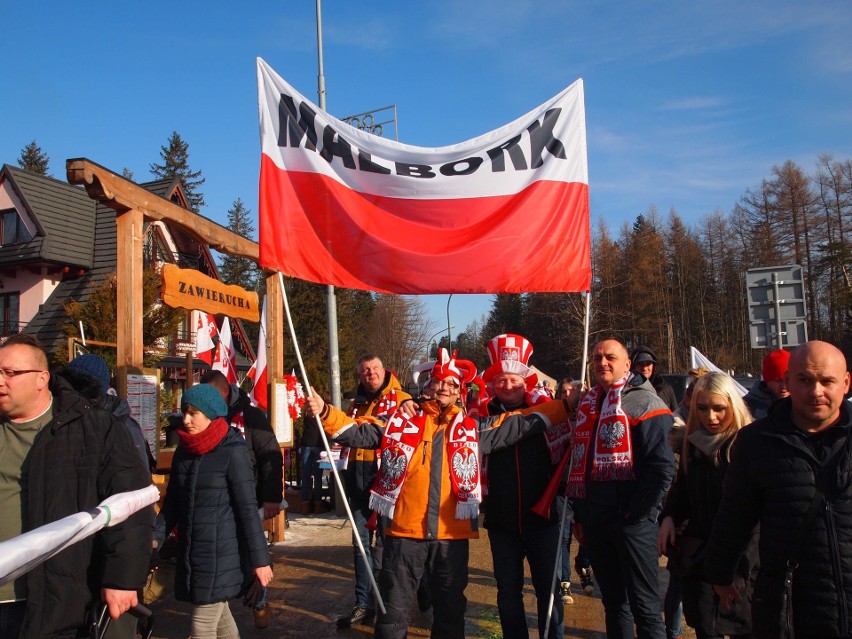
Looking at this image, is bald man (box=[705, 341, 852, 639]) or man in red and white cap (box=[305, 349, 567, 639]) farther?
man in red and white cap (box=[305, 349, 567, 639])

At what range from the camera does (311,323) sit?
3406 cm


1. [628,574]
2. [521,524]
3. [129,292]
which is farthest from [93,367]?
[628,574]

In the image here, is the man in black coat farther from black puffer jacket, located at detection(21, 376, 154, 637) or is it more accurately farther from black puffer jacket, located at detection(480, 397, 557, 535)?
black puffer jacket, located at detection(480, 397, 557, 535)

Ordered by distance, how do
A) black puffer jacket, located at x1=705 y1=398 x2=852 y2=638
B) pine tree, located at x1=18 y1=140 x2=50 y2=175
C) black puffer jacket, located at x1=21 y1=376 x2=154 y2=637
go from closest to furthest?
black puffer jacket, located at x1=705 y1=398 x2=852 y2=638
black puffer jacket, located at x1=21 y1=376 x2=154 y2=637
pine tree, located at x1=18 y1=140 x2=50 y2=175

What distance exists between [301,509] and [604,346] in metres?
7.14

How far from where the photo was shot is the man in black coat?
101 inches

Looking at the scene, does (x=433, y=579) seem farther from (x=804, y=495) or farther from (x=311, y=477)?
(x=311, y=477)

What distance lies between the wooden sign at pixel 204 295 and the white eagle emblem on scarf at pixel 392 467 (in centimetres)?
258

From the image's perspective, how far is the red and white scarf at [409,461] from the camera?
3.86m

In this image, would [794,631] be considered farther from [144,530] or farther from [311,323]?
[311,323]

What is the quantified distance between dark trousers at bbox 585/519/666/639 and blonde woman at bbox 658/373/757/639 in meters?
0.11

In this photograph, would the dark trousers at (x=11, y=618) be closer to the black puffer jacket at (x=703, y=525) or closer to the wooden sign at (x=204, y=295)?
the black puffer jacket at (x=703, y=525)

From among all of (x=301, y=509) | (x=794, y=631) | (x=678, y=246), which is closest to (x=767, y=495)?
(x=794, y=631)

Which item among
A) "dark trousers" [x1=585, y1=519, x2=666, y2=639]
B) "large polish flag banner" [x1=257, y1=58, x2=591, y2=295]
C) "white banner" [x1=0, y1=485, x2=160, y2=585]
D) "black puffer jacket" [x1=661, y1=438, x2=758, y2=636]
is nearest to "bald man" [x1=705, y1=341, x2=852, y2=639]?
"black puffer jacket" [x1=661, y1=438, x2=758, y2=636]
